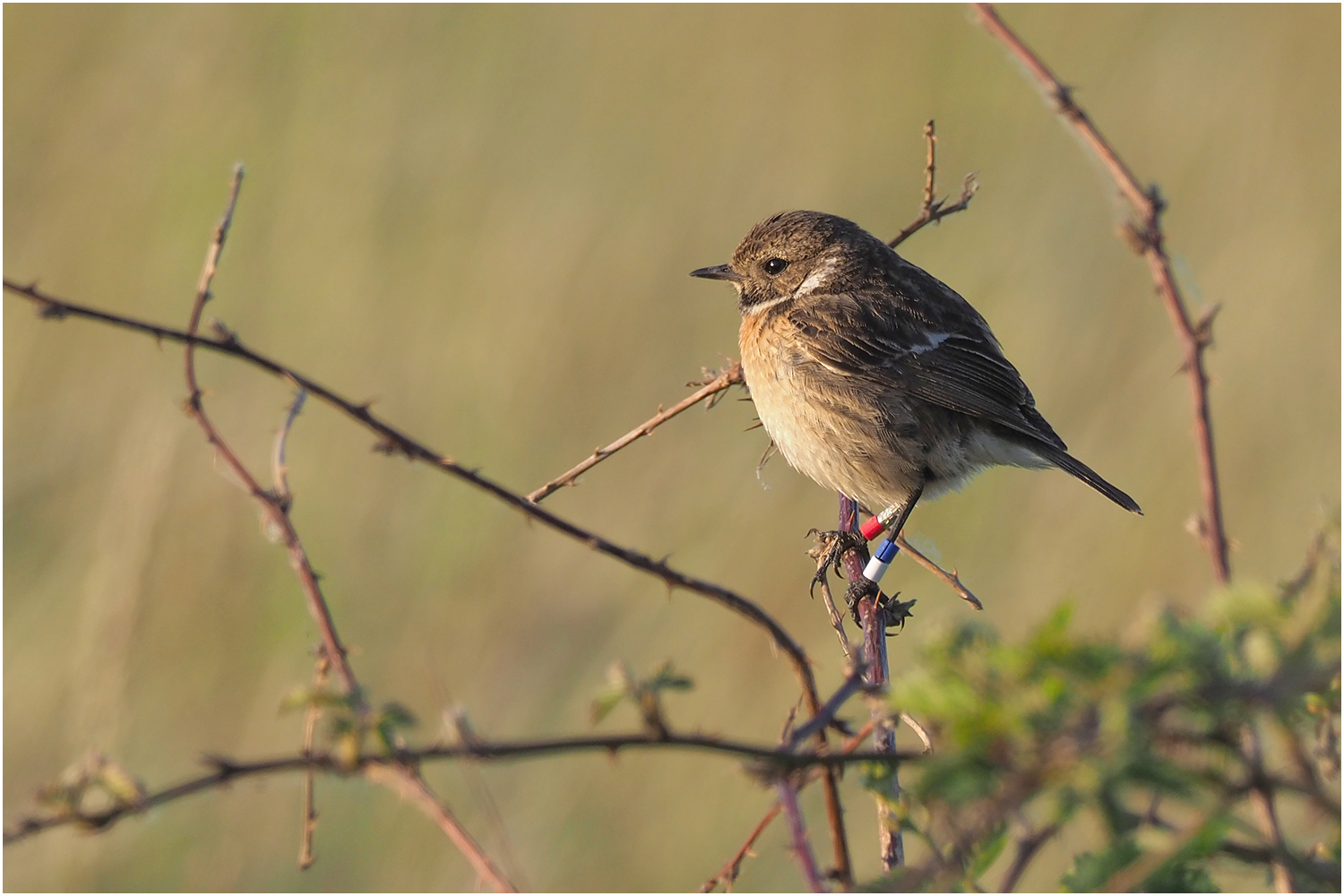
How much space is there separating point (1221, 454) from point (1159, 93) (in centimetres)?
256

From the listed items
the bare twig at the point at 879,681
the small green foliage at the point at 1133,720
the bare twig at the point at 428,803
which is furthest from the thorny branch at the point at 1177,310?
the bare twig at the point at 428,803

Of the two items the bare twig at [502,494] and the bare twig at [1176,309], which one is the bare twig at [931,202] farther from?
the bare twig at [502,494]

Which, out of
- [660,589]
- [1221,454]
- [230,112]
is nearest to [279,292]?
[230,112]

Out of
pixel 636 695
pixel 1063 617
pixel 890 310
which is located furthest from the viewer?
pixel 890 310

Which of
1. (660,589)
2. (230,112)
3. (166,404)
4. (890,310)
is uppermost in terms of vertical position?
(230,112)

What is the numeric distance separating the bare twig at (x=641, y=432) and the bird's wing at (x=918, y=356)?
141cm

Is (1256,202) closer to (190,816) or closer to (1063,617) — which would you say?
(190,816)

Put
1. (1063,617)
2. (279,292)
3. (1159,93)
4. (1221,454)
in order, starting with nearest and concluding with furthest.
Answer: (1063,617) → (1221,454) → (279,292) → (1159,93)

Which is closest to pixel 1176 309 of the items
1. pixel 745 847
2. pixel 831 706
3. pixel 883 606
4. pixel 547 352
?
pixel 831 706

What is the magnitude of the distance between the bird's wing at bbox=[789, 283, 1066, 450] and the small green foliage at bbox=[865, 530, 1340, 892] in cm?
379

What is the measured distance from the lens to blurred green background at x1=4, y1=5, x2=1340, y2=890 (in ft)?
18.0

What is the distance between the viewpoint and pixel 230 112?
7.39 metres

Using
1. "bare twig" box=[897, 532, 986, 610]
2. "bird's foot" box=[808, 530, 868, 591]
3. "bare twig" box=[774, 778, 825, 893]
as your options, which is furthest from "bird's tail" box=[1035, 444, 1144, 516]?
"bare twig" box=[774, 778, 825, 893]

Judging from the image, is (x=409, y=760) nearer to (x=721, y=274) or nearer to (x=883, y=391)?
(x=883, y=391)
